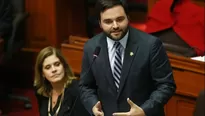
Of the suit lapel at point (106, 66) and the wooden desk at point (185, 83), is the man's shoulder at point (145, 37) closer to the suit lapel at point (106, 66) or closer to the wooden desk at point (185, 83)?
the suit lapel at point (106, 66)

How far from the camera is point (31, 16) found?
4.05m

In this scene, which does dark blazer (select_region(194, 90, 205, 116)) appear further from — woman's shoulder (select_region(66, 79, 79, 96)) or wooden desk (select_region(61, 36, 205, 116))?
wooden desk (select_region(61, 36, 205, 116))

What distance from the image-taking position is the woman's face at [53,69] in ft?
8.64

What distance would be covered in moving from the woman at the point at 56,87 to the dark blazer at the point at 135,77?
517mm

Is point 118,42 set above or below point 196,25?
above

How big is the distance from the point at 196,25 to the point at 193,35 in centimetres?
7

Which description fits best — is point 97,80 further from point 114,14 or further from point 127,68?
point 114,14

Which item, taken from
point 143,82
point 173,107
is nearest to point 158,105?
point 143,82

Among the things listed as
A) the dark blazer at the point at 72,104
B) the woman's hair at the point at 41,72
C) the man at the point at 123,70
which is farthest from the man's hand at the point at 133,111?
the woman's hair at the point at 41,72

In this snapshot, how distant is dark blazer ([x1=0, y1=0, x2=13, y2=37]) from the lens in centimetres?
361

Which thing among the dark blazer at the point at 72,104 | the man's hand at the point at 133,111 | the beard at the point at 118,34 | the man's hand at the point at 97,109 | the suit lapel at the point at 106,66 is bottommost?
the dark blazer at the point at 72,104

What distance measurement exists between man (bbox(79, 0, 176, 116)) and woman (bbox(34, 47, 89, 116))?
0.52m

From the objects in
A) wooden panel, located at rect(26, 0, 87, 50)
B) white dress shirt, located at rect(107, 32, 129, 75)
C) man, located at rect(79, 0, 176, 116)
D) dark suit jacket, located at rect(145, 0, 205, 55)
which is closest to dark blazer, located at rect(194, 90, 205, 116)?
man, located at rect(79, 0, 176, 116)

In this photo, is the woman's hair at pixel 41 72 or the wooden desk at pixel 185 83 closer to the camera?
the woman's hair at pixel 41 72
